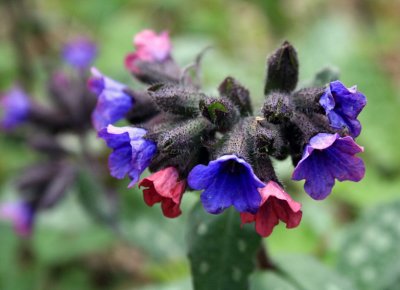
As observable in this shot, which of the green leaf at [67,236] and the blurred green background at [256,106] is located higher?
the blurred green background at [256,106]

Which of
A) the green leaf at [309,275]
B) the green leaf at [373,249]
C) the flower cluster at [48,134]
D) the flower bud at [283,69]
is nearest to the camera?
the flower bud at [283,69]

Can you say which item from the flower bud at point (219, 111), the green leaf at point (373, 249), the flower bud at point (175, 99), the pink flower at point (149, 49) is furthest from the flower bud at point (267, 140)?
the green leaf at point (373, 249)

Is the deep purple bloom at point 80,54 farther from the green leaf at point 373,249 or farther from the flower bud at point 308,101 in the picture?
the flower bud at point 308,101

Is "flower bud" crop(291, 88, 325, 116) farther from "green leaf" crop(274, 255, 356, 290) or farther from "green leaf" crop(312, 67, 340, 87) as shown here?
"green leaf" crop(274, 255, 356, 290)

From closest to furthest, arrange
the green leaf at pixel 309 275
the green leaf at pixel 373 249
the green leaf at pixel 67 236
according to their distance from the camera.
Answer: the green leaf at pixel 309 275 < the green leaf at pixel 373 249 < the green leaf at pixel 67 236

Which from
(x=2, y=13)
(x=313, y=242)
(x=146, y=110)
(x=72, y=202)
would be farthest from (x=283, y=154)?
(x=2, y=13)

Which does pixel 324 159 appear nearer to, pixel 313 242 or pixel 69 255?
pixel 313 242

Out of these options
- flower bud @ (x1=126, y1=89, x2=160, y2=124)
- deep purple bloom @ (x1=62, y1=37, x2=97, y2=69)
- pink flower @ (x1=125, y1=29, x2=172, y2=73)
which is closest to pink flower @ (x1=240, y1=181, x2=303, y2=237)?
flower bud @ (x1=126, y1=89, x2=160, y2=124)

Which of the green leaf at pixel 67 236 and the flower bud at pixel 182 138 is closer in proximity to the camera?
the flower bud at pixel 182 138
